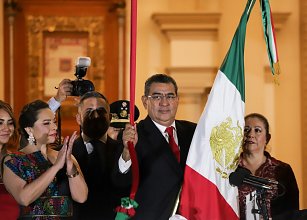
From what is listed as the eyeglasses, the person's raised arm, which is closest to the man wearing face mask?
the person's raised arm

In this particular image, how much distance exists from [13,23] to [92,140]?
11.6ft

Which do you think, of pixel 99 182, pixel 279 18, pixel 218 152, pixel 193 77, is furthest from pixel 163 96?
pixel 279 18

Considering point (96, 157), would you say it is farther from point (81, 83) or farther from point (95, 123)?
point (81, 83)

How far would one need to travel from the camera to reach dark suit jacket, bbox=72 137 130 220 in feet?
16.1

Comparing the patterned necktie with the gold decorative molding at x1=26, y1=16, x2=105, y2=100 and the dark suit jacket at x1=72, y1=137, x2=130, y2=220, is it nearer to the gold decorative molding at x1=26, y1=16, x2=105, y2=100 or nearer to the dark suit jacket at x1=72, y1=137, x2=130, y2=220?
the dark suit jacket at x1=72, y1=137, x2=130, y2=220

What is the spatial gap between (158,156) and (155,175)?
0.32ft

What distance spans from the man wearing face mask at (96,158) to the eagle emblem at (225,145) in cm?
60

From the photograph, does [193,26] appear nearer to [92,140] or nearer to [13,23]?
[13,23]

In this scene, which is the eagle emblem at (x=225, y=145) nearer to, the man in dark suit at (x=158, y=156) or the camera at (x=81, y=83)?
the man in dark suit at (x=158, y=156)

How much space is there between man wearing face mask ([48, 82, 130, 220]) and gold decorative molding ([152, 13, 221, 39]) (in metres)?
3.09

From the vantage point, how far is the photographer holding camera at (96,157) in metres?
4.92

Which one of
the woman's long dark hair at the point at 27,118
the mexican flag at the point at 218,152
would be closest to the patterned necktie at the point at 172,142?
the mexican flag at the point at 218,152

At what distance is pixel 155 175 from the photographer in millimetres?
4535

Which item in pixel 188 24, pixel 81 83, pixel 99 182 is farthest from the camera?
pixel 188 24
